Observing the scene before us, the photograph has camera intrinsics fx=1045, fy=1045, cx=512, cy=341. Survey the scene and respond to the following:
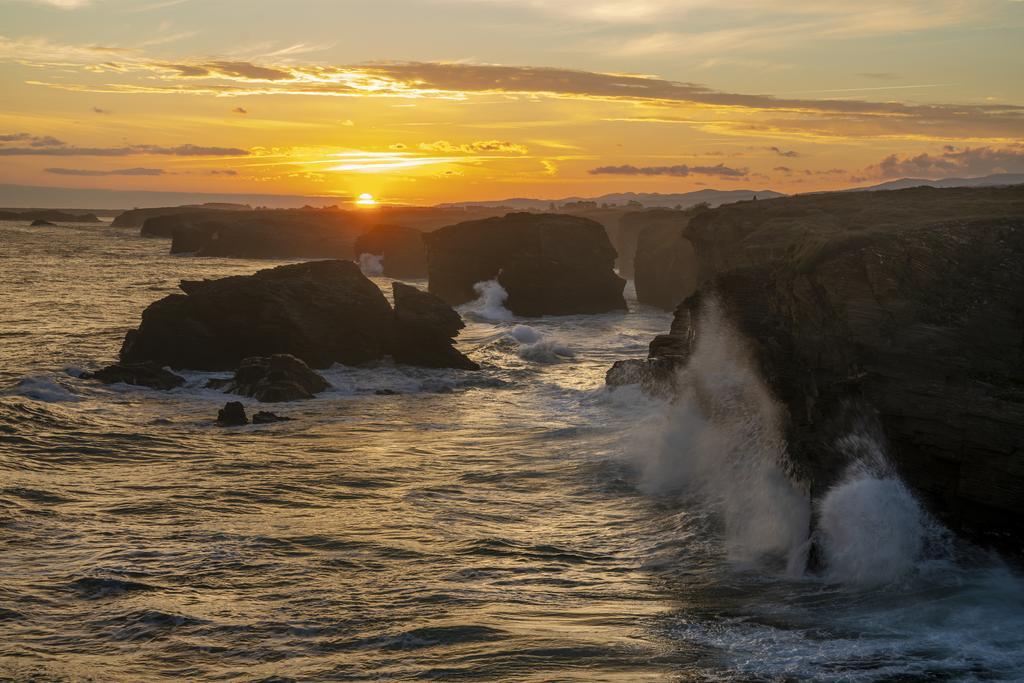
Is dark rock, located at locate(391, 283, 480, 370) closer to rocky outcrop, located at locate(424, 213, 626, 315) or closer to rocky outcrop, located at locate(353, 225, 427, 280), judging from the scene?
rocky outcrop, located at locate(424, 213, 626, 315)

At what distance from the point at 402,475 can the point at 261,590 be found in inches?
307

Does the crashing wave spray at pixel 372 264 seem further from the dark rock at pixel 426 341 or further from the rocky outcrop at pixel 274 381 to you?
the rocky outcrop at pixel 274 381

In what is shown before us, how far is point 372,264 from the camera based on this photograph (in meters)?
110

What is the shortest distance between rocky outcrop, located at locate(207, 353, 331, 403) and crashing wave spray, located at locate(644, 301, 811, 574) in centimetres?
1223

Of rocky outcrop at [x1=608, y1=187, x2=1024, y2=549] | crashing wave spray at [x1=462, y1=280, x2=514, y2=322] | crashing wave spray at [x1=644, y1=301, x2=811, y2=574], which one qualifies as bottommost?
crashing wave spray at [x1=462, y1=280, x2=514, y2=322]

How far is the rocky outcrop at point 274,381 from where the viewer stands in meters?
31.7

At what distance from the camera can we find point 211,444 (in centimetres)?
2484

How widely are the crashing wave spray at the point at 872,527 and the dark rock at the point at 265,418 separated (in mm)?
16289

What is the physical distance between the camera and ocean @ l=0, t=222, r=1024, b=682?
12016 mm

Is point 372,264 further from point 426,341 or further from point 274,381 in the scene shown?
point 274,381

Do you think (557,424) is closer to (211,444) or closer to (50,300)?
(211,444)

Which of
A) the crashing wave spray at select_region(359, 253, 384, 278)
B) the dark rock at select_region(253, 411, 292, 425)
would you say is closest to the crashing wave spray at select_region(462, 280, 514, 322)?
the dark rock at select_region(253, 411, 292, 425)

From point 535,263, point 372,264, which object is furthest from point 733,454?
point 372,264

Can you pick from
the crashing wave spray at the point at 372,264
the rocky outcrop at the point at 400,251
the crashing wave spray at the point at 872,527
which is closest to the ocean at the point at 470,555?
the crashing wave spray at the point at 872,527
